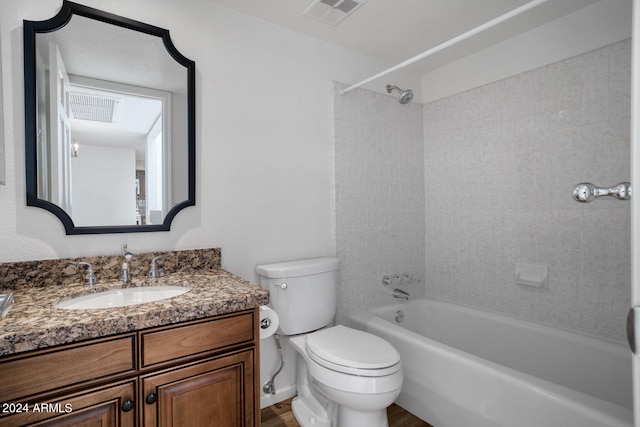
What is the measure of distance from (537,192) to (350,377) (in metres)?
1.61

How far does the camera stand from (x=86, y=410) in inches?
38.8

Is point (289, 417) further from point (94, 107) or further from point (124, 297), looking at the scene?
point (94, 107)

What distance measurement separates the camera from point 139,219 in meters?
1.60

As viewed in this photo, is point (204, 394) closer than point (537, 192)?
Yes

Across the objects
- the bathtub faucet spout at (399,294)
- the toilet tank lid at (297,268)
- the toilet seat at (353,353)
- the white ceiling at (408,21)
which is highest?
the white ceiling at (408,21)

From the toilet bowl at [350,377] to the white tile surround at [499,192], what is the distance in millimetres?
602

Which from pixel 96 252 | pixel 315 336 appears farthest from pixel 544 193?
pixel 96 252

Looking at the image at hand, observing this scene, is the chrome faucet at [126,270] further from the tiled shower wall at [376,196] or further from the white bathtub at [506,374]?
the white bathtub at [506,374]

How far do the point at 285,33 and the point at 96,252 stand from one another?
1.57 metres

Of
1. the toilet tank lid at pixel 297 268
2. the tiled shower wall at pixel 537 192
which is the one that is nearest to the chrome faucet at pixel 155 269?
the toilet tank lid at pixel 297 268

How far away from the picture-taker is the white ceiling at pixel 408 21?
1830 millimetres

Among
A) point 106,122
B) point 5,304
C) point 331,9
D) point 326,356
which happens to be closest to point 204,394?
point 326,356

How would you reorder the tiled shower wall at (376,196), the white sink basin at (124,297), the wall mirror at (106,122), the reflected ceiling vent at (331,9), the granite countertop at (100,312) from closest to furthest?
the granite countertop at (100,312), the white sink basin at (124,297), the wall mirror at (106,122), the reflected ceiling vent at (331,9), the tiled shower wall at (376,196)

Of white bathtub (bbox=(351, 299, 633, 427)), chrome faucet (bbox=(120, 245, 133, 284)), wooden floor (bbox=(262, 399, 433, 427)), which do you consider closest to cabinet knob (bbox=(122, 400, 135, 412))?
chrome faucet (bbox=(120, 245, 133, 284))
